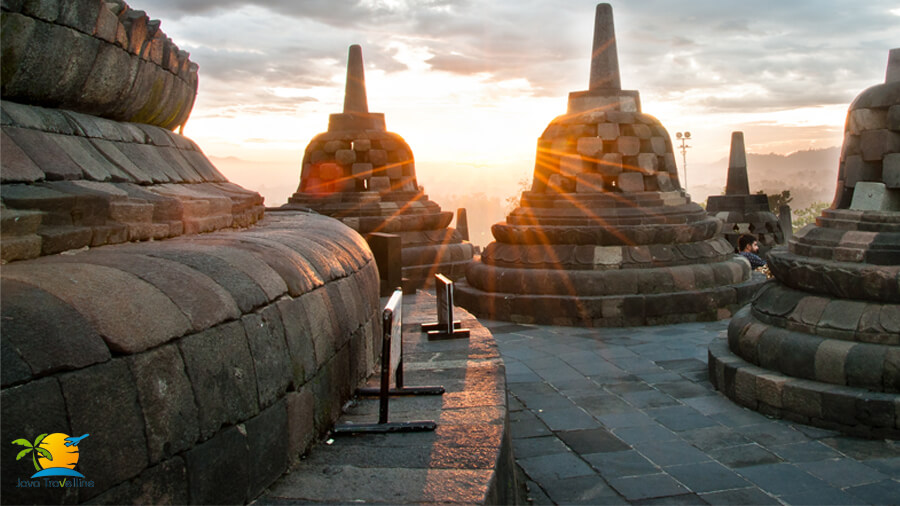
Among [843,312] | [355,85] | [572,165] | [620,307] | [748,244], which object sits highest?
[355,85]

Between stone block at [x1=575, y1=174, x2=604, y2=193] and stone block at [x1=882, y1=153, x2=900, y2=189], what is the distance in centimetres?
458

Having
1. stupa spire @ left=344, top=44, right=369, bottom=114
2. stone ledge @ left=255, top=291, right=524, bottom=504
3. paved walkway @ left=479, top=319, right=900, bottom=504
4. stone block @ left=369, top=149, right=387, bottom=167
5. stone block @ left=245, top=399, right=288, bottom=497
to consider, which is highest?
stupa spire @ left=344, top=44, right=369, bottom=114

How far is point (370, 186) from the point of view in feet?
43.0

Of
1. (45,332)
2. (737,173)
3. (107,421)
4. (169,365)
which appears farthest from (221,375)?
(737,173)

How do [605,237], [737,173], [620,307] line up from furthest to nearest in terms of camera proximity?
[737,173] < [605,237] < [620,307]

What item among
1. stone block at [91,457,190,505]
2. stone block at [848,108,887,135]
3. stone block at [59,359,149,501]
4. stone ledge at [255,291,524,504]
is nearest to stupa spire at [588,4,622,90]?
stone block at [848,108,887,135]

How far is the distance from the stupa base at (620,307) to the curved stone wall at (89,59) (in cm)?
560

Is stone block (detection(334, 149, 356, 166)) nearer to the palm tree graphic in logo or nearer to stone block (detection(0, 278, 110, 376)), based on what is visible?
stone block (detection(0, 278, 110, 376))

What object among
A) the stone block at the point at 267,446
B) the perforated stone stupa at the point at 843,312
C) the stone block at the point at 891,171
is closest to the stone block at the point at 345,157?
the perforated stone stupa at the point at 843,312

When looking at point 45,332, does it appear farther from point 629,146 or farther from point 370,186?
point 370,186

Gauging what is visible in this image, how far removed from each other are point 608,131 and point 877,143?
4589mm

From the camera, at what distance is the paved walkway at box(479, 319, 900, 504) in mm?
4137

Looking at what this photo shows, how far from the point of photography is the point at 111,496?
209 cm

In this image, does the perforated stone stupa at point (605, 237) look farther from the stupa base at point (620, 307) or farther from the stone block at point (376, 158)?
the stone block at point (376, 158)
